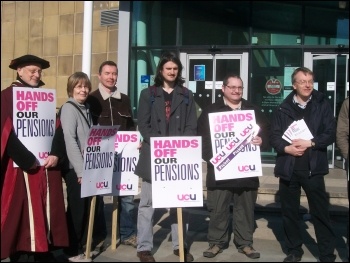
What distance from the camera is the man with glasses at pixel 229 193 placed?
5535 millimetres

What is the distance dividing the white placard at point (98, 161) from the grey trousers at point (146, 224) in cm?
41

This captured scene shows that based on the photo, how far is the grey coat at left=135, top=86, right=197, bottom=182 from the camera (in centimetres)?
536

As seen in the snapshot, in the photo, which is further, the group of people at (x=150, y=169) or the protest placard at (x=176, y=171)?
the protest placard at (x=176, y=171)

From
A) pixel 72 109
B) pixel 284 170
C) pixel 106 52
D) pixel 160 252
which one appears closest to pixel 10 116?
pixel 72 109

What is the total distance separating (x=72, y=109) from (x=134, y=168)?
3.50 ft

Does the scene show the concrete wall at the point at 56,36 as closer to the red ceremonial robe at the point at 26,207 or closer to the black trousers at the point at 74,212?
the black trousers at the point at 74,212

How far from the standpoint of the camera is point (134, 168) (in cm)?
590

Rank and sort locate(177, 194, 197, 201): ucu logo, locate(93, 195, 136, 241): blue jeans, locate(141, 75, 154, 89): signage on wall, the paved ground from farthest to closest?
locate(141, 75, 154, 89): signage on wall
locate(93, 195, 136, 241): blue jeans
the paved ground
locate(177, 194, 197, 201): ucu logo

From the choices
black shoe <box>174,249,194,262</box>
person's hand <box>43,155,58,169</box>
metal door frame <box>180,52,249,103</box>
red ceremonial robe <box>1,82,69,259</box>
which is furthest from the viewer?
metal door frame <box>180,52,249,103</box>

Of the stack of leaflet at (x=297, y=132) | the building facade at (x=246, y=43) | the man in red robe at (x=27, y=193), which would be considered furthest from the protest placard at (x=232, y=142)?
the building facade at (x=246, y=43)

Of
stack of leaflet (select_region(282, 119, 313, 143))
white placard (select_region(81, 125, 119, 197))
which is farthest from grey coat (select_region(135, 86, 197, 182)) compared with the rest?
stack of leaflet (select_region(282, 119, 313, 143))

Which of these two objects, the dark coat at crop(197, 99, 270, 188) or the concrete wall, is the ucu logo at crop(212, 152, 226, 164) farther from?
the concrete wall

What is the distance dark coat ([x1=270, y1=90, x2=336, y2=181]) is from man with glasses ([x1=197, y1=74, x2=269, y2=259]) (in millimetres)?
251

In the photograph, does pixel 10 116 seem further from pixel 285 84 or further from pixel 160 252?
pixel 285 84
